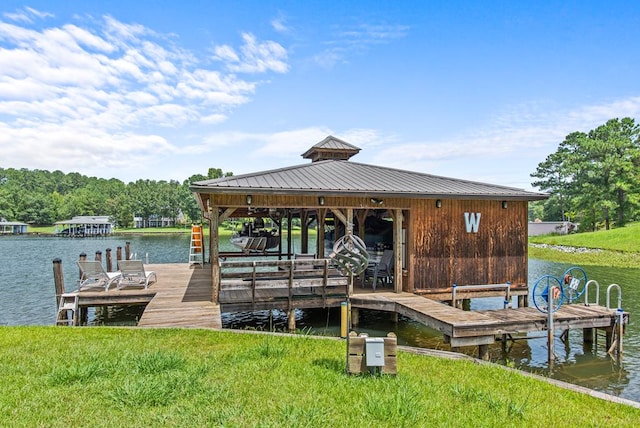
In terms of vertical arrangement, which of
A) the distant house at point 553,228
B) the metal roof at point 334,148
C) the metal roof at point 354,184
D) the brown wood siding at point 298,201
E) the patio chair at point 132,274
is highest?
the metal roof at point 334,148

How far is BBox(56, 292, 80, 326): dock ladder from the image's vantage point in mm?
9516

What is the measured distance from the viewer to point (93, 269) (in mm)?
10648

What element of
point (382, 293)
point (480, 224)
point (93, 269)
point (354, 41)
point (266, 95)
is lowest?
point (382, 293)

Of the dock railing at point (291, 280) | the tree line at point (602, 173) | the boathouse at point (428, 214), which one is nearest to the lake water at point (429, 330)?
the dock railing at point (291, 280)

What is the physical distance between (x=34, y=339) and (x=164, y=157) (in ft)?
93.5

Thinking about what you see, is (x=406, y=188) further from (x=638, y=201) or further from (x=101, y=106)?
(x=638, y=201)

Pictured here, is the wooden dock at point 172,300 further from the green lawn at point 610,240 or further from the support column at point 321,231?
the green lawn at point 610,240

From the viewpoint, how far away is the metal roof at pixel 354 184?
9633mm

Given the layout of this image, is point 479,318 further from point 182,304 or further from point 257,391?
point 182,304

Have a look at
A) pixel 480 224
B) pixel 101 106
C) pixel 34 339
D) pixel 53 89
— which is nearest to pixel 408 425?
pixel 34 339

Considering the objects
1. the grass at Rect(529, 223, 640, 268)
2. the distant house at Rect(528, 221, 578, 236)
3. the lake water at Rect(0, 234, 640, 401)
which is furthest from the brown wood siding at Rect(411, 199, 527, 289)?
the distant house at Rect(528, 221, 578, 236)

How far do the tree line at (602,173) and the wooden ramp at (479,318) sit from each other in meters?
38.6

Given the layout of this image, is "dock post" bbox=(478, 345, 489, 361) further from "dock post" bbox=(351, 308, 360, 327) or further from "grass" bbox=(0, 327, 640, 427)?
"dock post" bbox=(351, 308, 360, 327)

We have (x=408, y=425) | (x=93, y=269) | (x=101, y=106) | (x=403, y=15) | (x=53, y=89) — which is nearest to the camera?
(x=408, y=425)
